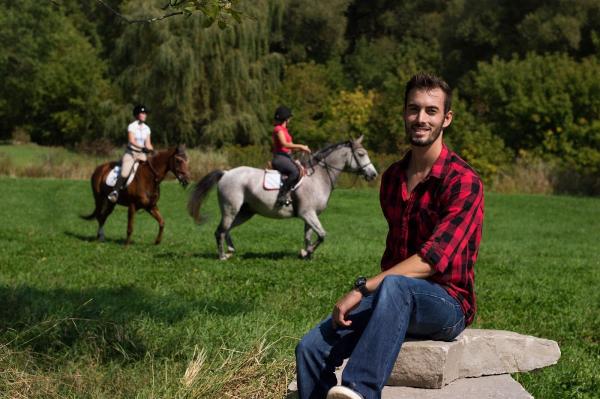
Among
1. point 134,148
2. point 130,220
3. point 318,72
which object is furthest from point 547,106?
point 130,220

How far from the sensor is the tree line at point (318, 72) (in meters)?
37.6

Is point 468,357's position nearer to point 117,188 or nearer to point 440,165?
point 440,165

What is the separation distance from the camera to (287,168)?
14.6 meters

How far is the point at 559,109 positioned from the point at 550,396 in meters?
32.3

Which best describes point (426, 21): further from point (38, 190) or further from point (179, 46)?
point (38, 190)

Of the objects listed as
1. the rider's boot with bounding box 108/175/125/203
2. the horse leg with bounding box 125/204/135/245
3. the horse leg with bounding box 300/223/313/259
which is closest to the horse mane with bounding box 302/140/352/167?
the horse leg with bounding box 300/223/313/259

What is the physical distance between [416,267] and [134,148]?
45.0 ft

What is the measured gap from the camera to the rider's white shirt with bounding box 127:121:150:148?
17.7 m

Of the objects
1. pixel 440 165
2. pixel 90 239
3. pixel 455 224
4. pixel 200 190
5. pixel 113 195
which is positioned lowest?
pixel 90 239

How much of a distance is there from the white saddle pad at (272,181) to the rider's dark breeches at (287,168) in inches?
3.2

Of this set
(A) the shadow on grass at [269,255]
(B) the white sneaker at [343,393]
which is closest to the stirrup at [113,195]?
(A) the shadow on grass at [269,255]

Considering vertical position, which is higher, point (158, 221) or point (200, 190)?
point (200, 190)

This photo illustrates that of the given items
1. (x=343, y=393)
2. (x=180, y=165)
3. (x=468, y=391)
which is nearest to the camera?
(x=343, y=393)

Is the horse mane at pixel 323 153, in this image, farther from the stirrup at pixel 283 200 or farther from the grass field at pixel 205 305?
the grass field at pixel 205 305
